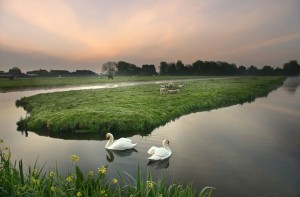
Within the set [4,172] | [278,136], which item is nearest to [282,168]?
[278,136]

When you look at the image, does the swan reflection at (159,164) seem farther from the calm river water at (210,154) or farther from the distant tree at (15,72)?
the distant tree at (15,72)

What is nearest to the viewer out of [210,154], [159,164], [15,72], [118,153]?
[159,164]

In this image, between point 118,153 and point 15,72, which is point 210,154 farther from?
point 15,72

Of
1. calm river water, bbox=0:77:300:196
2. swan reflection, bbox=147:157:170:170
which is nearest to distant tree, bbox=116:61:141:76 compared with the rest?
calm river water, bbox=0:77:300:196

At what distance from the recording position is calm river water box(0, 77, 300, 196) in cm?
1395

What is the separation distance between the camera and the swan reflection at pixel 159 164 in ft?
52.9

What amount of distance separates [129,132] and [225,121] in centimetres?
1052

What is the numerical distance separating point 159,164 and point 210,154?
366cm

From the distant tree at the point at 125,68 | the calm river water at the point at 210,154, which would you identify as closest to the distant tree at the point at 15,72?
the distant tree at the point at 125,68

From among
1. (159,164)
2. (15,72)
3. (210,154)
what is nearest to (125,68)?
(15,72)

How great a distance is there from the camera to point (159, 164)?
16.5m

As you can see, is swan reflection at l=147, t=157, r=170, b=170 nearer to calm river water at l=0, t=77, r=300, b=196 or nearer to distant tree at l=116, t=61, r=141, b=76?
calm river water at l=0, t=77, r=300, b=196

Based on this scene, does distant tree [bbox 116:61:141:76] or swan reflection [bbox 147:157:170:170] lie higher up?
distant tree [bbox 116:61:141:76]

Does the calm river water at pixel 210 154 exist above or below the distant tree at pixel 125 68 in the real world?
below
